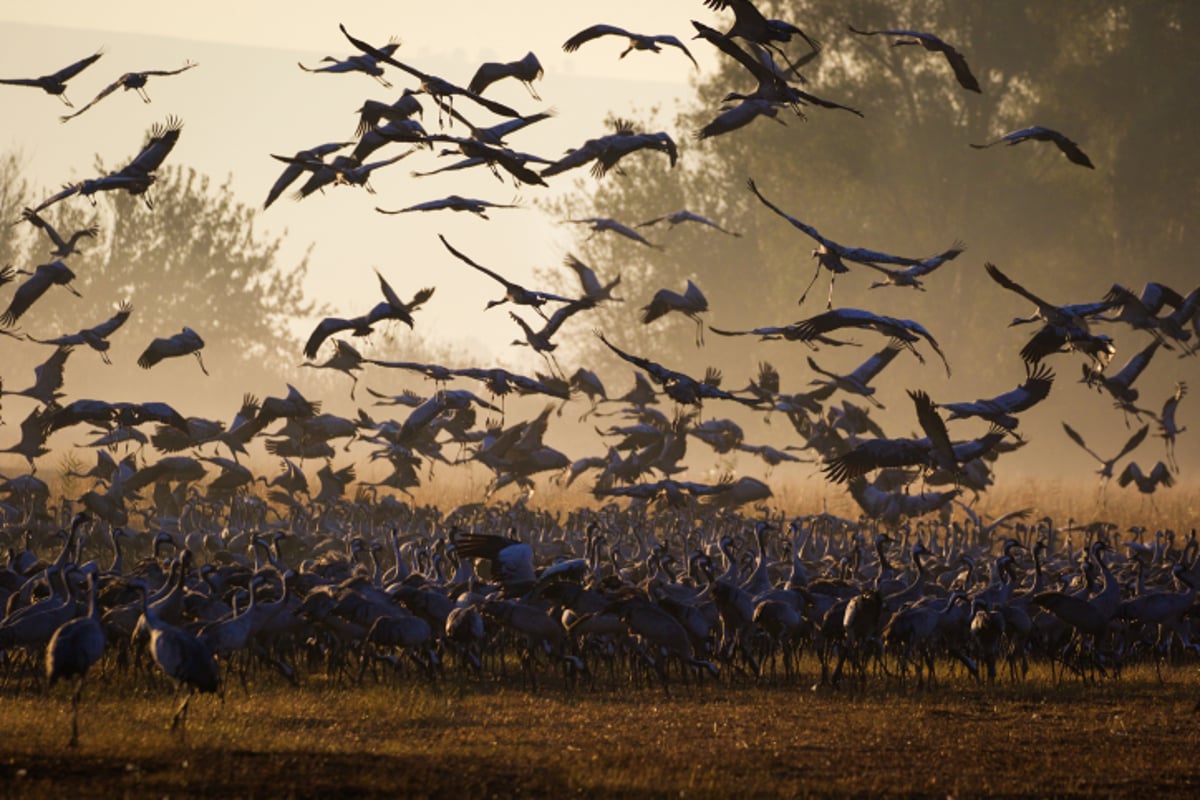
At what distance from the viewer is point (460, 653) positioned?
1770 centimetres

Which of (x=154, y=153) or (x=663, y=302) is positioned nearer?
(x=154, y=153)

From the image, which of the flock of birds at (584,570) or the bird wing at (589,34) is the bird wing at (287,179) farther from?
the bird wing at (589,34)

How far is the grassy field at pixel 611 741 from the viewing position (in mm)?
11594

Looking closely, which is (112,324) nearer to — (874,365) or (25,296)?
(25,296)

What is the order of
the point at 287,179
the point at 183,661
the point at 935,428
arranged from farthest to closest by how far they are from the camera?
1. the point at 287,179
2. the point at 935,428
3. the point at 183,661

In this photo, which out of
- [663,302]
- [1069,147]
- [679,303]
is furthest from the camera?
[663,302]

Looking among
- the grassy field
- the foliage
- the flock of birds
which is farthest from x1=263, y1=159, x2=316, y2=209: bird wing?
the foliage

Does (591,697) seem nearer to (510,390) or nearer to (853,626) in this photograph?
(853,626)

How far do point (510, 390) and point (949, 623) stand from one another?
8489mm

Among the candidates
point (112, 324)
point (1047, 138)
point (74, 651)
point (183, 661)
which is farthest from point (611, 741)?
point (112, 324)

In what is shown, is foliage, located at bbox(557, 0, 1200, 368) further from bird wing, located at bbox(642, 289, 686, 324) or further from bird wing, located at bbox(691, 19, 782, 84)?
bird wing, located at bbox(691, 19, 782, 84)

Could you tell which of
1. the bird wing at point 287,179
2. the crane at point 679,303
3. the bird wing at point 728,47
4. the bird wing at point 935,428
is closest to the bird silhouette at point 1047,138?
the bird wing at point 728,47

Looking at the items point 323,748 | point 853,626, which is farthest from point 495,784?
point 853,626

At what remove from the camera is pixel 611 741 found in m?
13.8
